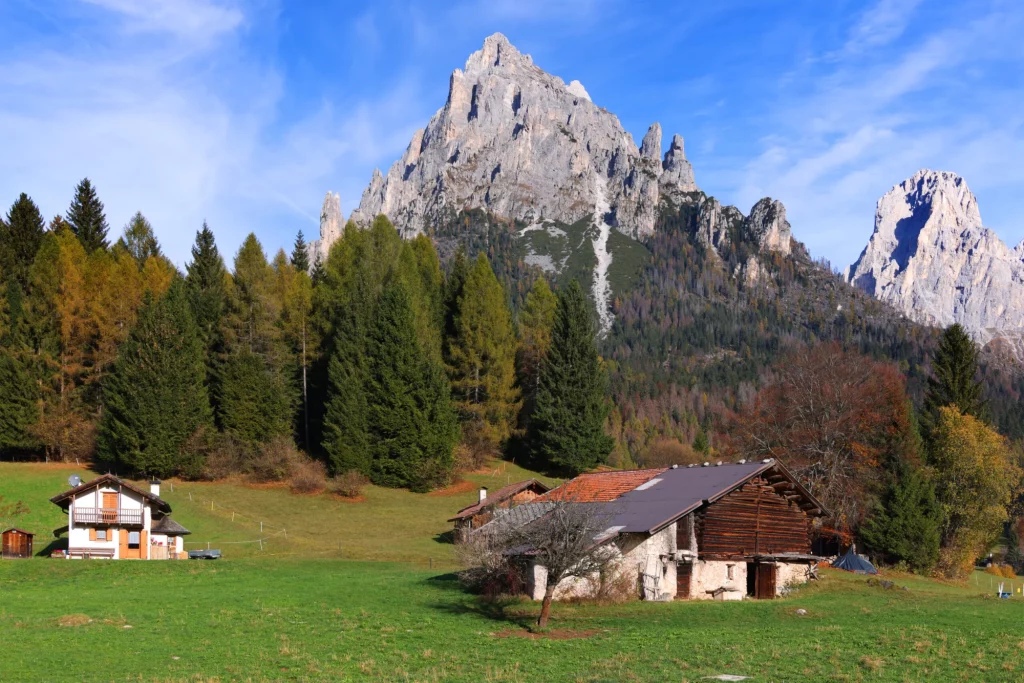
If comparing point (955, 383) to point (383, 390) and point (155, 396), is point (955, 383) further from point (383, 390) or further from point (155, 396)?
point (155, 396)

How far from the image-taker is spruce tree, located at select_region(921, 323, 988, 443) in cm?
6794

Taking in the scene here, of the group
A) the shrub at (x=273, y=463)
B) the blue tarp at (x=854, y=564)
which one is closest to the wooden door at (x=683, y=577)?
the blue tarp at (x=854, y=564)

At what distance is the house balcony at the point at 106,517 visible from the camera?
162ft

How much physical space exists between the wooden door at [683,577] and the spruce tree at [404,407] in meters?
32.8

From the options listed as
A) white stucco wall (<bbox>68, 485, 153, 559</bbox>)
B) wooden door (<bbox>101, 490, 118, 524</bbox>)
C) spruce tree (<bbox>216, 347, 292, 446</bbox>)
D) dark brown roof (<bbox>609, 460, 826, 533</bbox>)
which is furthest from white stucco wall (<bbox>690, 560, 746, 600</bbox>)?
spruce tree (<bbox>216, 347, 292, 446</bbox>)

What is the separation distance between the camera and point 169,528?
50.7m

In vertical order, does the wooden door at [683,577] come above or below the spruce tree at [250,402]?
below

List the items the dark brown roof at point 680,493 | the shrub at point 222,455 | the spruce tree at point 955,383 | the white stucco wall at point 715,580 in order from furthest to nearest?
1. the spruce tree at point 955,383
2. the shrub at point 222,455
3. the white stucco wall at point 715,580
4. the dark brown roof at point 680,493

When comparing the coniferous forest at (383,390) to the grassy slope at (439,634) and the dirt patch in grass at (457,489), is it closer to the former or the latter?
the dirt patch in grass at (457,489)

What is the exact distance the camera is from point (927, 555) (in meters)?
55.1

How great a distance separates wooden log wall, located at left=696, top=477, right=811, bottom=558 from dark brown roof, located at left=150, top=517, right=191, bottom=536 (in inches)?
1208

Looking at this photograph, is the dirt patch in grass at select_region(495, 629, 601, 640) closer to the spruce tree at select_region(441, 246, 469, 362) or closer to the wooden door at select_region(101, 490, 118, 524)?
the wooden door at select_region(101, 490, 118, 524)

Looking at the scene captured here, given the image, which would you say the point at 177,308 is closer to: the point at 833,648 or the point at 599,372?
the point at 599,372

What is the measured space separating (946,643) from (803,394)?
37522mm
